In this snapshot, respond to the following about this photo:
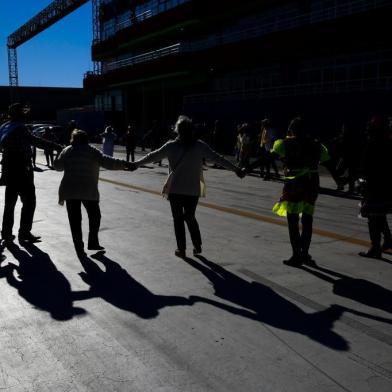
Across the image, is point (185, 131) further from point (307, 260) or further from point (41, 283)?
point (41, 283)

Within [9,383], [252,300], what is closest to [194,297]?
Answer: [252,300]

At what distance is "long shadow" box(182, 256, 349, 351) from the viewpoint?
3.87m

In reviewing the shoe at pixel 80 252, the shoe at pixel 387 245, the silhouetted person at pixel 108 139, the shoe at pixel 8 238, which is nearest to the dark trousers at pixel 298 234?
the shoe at pixel 387 245

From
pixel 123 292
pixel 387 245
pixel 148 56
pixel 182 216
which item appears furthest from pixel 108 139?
pixel 148 56

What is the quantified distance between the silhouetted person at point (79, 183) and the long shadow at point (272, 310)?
169cm

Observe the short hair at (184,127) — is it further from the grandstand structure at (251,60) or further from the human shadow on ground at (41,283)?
the grandstand structure at (251,60)

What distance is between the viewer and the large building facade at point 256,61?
23000mm

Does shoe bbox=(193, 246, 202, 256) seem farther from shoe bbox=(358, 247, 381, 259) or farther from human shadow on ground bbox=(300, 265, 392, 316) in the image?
shoe bbox=(358, 247, 381, 259)

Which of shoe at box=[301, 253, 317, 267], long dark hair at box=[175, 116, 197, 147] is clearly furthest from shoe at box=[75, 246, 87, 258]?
shoe at box=[301, 253, 317, 267]

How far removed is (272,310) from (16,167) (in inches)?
157

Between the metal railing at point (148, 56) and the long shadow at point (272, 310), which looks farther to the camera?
the metal railing at point (148, 56)

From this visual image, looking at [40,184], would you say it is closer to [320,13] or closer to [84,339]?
[84,339]

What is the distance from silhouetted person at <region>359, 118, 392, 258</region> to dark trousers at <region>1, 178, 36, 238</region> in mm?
4226

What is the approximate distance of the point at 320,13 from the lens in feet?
89.4
